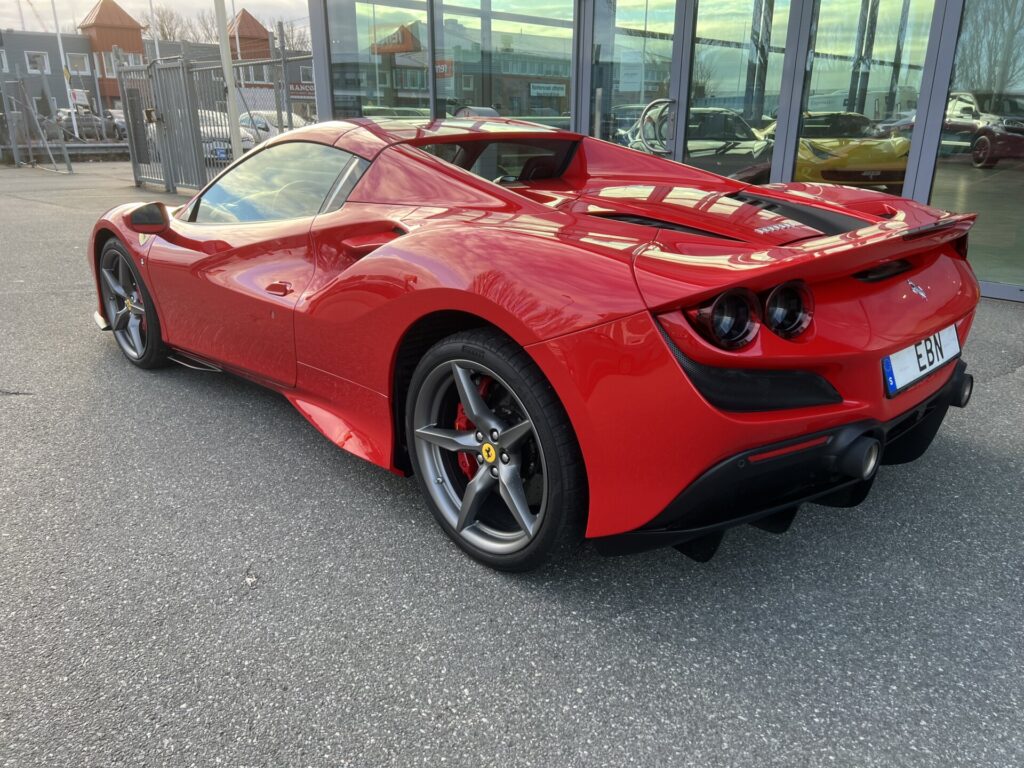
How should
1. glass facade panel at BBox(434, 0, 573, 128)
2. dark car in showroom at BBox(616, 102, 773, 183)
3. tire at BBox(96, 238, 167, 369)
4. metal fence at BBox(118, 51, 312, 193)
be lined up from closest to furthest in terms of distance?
tire at BBox(96, 238, 167, 369) < dark car in showroom at BBox(616, 102, 773, 183) < glass facade panel at BBox(434, 0, 573, 128) < metal fence at BBox(118, 51, 312, 193)

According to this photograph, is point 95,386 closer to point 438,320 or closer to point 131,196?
point 438,320

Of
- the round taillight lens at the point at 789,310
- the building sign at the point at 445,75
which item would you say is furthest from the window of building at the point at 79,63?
the round taillight lens at the point at 789,310

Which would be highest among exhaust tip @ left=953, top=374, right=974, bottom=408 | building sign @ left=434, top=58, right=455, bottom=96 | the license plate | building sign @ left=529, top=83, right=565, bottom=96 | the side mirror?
building sign @ left=434, top=58, right=455, bottom=96

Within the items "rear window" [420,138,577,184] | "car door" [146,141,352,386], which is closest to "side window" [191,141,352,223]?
"car door" [146,141,352,386]

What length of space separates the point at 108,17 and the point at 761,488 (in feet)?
225

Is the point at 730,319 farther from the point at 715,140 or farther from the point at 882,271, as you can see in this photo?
the point at 715,140

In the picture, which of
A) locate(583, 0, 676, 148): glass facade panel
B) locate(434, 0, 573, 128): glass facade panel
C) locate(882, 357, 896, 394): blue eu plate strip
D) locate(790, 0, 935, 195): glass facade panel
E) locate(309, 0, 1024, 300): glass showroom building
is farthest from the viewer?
locate(434, 0, 573, 128): glass facade panel

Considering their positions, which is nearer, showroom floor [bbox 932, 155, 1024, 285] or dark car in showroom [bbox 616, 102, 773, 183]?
showroom floor [bbox 932, 155, 1024, 285]

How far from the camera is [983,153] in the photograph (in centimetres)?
576

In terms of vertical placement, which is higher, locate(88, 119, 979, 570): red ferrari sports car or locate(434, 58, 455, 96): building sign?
locate(434, 58, 455, 96): building sign

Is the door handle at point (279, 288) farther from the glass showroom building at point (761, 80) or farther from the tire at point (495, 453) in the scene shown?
the glass showroom building at point (761, 80)

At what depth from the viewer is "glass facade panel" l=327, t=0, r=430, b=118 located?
31.2 feet

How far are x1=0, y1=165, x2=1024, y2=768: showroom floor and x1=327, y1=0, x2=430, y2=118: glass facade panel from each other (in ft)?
25.5

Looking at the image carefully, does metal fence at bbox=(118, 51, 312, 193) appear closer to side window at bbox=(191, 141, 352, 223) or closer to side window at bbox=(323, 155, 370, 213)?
side window at bbox=(191, 141, 352, 223)
